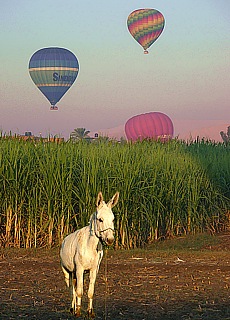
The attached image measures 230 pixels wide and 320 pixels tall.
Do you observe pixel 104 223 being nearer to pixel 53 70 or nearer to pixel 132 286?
pixel 132 286

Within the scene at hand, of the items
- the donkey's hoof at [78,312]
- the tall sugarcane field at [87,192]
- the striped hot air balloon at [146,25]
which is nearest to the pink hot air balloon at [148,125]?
the striped hot air balloon at [146,25]

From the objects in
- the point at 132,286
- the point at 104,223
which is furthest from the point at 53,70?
the point at 104,223

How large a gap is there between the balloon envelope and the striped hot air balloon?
6942 mm

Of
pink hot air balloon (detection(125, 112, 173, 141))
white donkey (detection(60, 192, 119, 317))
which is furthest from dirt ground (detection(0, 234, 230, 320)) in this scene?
pink hot air balloon (detection(125, 112, 173, 141))

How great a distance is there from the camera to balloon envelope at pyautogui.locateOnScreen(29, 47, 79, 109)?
72.0 meters

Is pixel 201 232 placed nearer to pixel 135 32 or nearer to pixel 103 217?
pixel 103 217

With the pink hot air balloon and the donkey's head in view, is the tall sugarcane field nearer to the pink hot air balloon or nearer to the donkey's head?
the donkey's head

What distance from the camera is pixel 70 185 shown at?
16.9 m

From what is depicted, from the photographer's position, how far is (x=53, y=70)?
71500 mm

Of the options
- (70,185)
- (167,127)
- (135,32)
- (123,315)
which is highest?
(135,32)

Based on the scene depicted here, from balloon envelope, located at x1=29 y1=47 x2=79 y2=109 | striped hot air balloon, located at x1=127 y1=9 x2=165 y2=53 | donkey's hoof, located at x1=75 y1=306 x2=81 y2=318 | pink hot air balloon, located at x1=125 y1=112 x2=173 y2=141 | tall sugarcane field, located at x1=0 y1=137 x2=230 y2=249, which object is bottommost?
donkey's hoof, located at x1=75 y1=306 x2=81 y2=318

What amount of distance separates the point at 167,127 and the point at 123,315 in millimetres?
69935

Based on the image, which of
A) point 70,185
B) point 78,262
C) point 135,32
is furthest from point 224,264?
point 135,32

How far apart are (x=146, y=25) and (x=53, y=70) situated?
1068 centimetres
